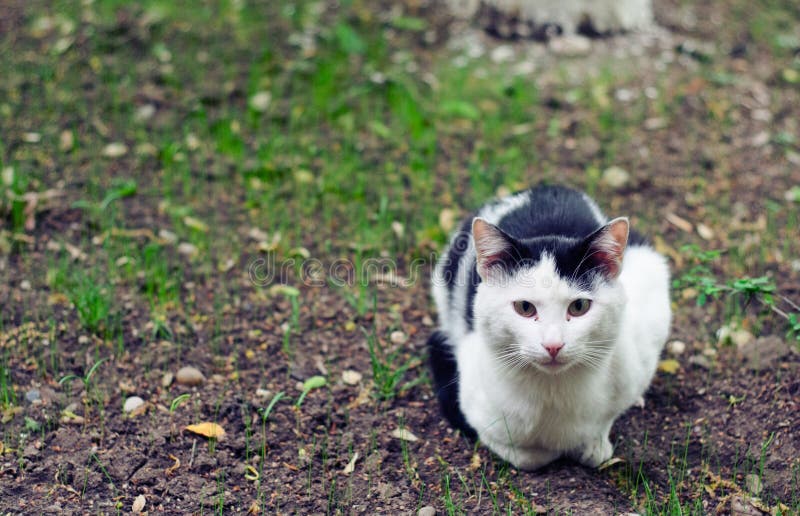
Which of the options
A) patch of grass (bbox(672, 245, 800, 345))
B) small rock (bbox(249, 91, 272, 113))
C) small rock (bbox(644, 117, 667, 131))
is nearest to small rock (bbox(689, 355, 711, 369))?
patch of grass (bbox(672, 245, 800, 345))

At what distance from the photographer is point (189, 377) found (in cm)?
335

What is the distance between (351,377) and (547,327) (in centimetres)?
Answer: 116

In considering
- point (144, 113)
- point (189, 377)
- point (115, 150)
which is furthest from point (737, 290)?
point (144, 113)

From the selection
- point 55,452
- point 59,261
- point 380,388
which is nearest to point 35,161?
point 59,261

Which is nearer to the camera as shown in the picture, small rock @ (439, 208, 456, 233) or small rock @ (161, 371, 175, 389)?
small rock @ (161, 371, 175, 389)

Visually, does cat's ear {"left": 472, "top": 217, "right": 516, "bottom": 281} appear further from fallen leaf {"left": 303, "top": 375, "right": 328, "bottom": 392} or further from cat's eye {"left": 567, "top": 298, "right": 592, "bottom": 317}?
fallen leaf {"left": 303, "top": 375, "right": 328, "bottom": 392}

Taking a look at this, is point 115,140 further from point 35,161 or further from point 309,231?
point 309,231

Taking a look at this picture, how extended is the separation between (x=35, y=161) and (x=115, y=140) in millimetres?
457

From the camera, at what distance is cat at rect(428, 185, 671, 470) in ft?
8.56

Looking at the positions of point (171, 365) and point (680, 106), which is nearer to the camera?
point (171, 365)

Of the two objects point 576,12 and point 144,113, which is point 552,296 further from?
point 576,12

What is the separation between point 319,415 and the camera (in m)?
3.28

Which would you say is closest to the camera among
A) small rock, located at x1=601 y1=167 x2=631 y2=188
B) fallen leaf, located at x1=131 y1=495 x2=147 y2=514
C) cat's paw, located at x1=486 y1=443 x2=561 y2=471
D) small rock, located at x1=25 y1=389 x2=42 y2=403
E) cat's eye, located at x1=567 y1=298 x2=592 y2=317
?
cat's eye, located at x1=567 y1=298 x2=592 y2=317

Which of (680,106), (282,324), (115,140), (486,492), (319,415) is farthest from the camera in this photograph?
(680,106)
